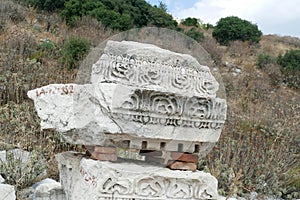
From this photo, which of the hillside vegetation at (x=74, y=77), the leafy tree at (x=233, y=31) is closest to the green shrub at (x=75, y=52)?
the hillside vegetation at (x=74, y=77)

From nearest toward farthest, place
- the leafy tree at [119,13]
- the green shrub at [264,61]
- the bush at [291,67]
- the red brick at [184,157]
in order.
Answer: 1. the red brick at [184,157]
2. the leafy tree at [119,13]
3. the bush at [291,67]
4. the green shrub at [264,61]

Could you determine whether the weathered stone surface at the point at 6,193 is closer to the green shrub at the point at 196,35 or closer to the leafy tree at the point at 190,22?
the green shrub at the point at 196,35

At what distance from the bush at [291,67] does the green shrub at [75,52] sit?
23.9 ft

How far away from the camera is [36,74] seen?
25.1 feet

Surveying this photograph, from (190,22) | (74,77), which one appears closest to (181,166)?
(74,77)

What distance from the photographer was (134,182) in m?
3.17

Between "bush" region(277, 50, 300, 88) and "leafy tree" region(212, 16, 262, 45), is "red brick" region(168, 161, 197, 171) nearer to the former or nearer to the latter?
"bush" region(277, 50, 300, 88)

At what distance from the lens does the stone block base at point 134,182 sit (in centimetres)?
311

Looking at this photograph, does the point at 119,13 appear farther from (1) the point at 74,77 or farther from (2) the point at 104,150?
(2) the point at 104,150

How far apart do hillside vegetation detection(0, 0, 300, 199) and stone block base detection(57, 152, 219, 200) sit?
1024mm

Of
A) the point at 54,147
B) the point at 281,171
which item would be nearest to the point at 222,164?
the point at 281,171

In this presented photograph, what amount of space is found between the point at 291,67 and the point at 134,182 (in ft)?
39.1

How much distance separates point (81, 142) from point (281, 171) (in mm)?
4167

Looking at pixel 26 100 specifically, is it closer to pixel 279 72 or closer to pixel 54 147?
pixel 54 147
